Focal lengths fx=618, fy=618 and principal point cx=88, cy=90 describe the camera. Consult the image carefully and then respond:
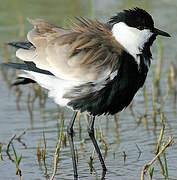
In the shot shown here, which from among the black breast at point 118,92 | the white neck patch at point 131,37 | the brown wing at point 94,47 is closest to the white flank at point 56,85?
the black breast at point 118,92

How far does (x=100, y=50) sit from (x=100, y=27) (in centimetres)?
44

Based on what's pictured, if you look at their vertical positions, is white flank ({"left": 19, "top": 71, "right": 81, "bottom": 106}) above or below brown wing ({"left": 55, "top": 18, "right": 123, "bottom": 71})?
below

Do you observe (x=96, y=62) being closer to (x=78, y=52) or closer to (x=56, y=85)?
(x=78, y=52)

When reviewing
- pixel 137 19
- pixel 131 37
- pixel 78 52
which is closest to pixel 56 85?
pixel 78 52

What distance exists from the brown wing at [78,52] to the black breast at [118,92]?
106mm

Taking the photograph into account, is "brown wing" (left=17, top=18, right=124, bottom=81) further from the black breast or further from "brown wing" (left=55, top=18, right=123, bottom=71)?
the black breast

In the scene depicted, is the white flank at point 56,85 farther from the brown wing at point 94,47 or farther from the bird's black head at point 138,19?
the bird's black head at point 138,19

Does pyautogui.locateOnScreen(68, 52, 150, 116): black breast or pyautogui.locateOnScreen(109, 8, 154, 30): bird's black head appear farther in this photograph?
pyautogui.locateOnScreen(109, 8, 154, 30): bird's black head

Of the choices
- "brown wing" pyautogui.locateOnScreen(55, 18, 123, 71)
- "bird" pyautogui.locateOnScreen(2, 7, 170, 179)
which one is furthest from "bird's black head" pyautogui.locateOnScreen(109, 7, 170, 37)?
"brown wing" pyautogui.locateOnScreen(55, 18, 123, 71)

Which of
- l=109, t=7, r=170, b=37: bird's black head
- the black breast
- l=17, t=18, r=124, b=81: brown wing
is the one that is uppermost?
l=109, t=7, r=170, b=37: bird's black head

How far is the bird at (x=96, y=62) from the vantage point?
19.2ft

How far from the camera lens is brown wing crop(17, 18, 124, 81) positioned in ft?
19.2

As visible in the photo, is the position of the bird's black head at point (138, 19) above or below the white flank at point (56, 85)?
above

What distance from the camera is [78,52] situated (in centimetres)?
595
